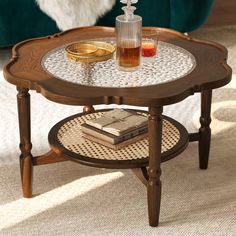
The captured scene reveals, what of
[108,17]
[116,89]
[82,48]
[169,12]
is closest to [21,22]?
[108,17]

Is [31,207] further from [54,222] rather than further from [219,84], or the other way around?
[219,84]

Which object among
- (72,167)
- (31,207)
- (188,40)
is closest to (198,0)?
(188,40)

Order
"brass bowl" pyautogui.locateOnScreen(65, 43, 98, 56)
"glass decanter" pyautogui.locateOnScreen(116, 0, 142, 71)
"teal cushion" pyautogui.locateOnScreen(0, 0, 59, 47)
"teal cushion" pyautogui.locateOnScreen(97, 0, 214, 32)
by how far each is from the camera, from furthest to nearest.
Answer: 1. "teal cushion" pyautogui.locateOnScreen(97, 0, 214, 32)
2. "teal cushion" pyautogui.locateOnScreen(0, 0, 59, 47)
3. "brass bowl" pyautogui.locateOnScreen(65, 43, 98, 56)
4. "glass decanter" pyautogui.locateOnScreen(116, 0, 142, 71)

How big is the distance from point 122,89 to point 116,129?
0.99ft

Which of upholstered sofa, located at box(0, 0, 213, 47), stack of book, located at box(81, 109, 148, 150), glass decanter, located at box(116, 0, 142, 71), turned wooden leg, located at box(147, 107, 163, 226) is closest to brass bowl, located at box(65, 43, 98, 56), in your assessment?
glass decanter, located at box(116, 0, 142, 71)

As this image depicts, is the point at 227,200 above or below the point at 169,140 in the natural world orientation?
below

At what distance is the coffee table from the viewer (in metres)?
1.96

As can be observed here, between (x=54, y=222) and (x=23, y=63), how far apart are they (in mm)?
536

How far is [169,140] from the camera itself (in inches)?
90.3

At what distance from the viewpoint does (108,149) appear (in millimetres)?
2240

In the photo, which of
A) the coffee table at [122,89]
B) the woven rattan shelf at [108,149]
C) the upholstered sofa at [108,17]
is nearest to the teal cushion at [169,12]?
the upholstered sofa at [108,17]

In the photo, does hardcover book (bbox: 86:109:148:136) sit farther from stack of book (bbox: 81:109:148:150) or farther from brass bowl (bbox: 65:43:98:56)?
brass bowl (bbox: 65:43:98:56)

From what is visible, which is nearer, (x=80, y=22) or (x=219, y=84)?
(x=219, y=84)

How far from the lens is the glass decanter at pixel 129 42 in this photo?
2172 millimetres
